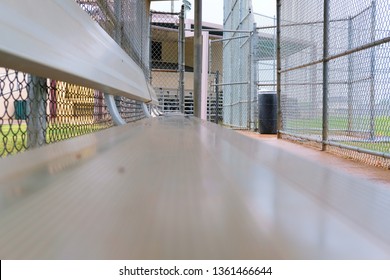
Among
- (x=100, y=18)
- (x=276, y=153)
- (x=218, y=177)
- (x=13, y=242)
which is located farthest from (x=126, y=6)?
(x=13, y=242)

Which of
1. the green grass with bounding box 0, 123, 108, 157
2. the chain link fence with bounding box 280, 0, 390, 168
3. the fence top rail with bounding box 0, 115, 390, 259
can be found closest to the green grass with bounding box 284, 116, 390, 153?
the chain link fence with bounding box 280, 0, 390, 168

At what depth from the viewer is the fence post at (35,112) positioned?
4.99ft

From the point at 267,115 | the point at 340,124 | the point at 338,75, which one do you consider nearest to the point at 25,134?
the point at 340,124

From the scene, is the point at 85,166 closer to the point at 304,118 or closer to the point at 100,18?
the point at 100,18

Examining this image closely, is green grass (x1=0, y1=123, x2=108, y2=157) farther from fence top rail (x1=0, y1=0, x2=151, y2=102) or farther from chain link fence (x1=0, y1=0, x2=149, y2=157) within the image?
fence top rail (x1=0, y1=0, x2=151, y2=102)

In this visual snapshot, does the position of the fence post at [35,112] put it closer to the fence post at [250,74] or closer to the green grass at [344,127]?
the green grass at [344,127]

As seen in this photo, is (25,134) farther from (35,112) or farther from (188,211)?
(188,211)

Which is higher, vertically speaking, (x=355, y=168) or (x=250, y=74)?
(x=250, y=74)

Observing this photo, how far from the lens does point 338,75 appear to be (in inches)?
227

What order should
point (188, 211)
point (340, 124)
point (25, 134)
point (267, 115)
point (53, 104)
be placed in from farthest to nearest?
point (267, 115) < point (340, 124) < point (53, 104) < point (25, 134) < point (188, 211)

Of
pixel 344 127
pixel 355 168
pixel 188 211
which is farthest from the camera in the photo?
pixel 344 127

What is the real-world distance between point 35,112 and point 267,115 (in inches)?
294

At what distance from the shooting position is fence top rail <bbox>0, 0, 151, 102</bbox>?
0.86 m

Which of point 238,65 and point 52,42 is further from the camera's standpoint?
point 238,65
